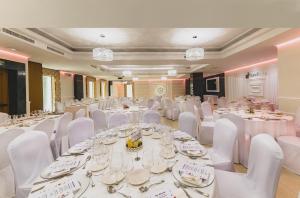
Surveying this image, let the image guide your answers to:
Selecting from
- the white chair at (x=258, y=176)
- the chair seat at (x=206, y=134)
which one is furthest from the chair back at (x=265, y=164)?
the chair seat at (x=206, y=134)

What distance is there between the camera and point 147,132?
279cm

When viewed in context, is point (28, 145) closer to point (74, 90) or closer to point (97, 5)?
point (97, 5)

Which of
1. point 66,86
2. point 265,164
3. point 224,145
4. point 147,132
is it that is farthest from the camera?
point 66,86

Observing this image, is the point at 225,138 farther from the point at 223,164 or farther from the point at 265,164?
→ the point at 265,164

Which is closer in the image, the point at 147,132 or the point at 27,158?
the point at 27,158

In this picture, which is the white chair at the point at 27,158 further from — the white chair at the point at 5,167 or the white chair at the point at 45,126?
the white chair at the point at 45,126

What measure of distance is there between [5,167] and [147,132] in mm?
1999

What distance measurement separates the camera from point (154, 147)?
2.14 metres

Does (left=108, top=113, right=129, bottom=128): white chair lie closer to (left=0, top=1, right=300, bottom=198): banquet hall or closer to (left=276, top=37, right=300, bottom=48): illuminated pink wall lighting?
(left=0, top=1, right=300, bottom=198): banquet hall

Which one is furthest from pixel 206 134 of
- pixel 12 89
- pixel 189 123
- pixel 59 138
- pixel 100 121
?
pixel 12 89

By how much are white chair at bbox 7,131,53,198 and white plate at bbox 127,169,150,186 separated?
1.12 meters

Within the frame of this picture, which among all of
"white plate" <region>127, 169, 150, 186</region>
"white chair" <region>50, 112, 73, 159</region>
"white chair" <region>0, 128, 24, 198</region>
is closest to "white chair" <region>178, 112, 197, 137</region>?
"white plate" <region>127, 169, 150, 186</region>

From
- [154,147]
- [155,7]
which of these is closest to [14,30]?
[155,7]

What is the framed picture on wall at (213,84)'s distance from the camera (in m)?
12.4
